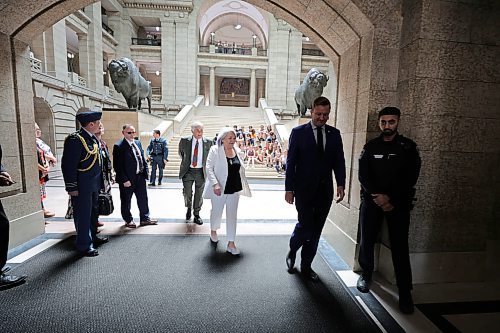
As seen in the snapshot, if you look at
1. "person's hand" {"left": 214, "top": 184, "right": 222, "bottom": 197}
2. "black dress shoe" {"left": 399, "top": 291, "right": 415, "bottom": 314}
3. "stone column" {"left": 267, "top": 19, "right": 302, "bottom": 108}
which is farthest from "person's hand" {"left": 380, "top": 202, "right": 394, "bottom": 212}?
"stone column" {"left": 267, "top": 19, "right": 302, "bottom": 108}

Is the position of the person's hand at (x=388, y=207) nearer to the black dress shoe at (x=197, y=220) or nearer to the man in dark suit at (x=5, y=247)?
the black dress shoe at (x=197, y=220)

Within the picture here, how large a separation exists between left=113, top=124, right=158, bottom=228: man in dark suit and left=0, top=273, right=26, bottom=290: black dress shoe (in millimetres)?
1718

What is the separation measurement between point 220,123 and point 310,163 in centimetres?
1549

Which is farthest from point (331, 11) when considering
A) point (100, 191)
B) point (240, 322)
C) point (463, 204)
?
point (100, 191)

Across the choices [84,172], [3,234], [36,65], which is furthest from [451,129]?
[36,65]

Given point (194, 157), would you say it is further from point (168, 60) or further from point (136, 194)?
point (168, 60)

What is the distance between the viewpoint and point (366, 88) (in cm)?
301

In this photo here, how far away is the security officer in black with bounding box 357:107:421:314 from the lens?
2.41m

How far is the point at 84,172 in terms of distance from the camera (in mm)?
3201

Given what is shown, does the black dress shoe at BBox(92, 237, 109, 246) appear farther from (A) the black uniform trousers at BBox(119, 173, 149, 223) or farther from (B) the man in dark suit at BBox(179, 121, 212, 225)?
(B) the man in dark suit at BBox(179, 121, 212, 225)

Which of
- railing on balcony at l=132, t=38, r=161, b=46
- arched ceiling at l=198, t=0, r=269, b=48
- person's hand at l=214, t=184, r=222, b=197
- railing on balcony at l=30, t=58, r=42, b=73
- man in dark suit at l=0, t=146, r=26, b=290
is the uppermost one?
arched ceiling at l=198, t=0, r=269, b=48

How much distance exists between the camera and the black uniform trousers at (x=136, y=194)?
14.0ft

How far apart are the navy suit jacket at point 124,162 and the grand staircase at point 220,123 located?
18.0 ft

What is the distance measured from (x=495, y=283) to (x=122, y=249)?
442 centimetres
